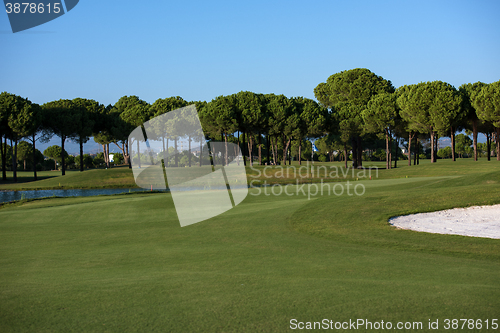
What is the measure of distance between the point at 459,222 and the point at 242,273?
11.7m

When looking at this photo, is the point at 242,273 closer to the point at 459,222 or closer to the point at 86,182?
the point at 459,222

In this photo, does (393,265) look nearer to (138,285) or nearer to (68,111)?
(138,285)

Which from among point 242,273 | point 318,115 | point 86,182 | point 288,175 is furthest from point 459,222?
point 318,115

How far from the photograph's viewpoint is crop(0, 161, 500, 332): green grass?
17.0 feet

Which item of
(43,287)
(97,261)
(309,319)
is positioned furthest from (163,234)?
(309,319)

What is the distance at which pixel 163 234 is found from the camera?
47.9 ft

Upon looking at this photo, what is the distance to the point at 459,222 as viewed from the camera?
15852 mm

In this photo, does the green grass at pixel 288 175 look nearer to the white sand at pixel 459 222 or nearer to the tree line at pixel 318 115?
the tree line at pixel 318 115

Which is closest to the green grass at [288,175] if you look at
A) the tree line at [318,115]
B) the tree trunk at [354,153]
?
the tree line at [318,115]

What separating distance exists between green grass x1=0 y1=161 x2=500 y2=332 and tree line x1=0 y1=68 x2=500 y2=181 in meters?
43.6

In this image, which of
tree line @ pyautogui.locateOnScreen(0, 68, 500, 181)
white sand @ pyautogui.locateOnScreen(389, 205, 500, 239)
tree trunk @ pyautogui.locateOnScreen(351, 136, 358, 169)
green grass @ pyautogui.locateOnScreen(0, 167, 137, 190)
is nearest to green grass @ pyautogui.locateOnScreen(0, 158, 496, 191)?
green grass @ pyautogui.locateOnScreen(0, 167, 137, 190)

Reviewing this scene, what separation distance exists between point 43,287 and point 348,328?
5.29 meters

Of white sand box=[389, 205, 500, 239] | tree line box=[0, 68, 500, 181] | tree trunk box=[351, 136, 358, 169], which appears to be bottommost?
white sand box=[389, 205, 500, 239]

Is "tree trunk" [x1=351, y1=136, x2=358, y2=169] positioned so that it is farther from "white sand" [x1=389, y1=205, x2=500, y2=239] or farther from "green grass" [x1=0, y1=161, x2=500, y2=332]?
"white sand" [x1=389, y1=205, x2=500, y2=239]
